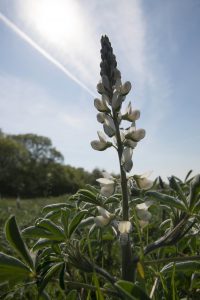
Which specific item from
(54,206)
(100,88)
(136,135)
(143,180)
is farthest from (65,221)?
(100,88)

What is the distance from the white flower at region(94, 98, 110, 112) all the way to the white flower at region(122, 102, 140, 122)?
0.31ft

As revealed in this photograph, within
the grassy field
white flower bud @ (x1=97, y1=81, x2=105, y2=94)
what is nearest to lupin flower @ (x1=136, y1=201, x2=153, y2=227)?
white flower bud @ (x1=97, y1=81, x2=105, y2=94)

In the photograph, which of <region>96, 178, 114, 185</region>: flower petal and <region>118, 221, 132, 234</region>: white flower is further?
<region>96, 178, 114, 185</region>: flower petal

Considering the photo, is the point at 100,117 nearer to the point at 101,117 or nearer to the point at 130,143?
the point at 101,117

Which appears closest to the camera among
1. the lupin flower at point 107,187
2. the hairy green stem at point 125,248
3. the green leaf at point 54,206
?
the hairy green stem at point 125,248

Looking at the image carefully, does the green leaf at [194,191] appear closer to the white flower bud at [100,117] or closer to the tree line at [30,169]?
the white flower bud at [100,117]

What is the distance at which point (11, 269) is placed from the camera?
1411mm

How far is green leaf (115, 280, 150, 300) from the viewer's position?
42.2 inches

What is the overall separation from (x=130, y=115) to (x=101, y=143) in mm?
187

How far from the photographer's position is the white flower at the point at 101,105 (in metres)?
1.60

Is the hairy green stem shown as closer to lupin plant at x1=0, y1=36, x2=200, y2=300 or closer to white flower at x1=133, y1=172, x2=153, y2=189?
lupin plant at x1=0, y1=36, x2=200, y2=300

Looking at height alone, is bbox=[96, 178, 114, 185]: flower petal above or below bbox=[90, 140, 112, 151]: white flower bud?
below

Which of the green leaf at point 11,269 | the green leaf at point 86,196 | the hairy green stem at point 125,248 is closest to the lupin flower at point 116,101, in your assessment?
the hairy green stem at point 125,248

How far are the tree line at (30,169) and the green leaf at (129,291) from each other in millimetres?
40168
